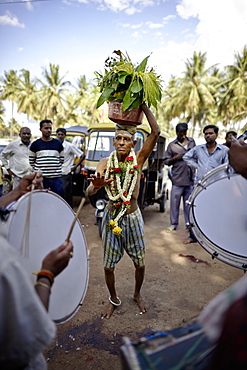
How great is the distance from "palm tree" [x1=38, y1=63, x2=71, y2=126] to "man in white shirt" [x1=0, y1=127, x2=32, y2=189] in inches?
1296

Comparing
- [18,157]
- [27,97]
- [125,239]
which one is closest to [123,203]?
[125,239]

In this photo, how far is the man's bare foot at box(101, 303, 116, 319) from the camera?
291cm

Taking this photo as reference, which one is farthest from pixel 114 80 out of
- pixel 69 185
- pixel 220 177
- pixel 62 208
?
pixel 69 185

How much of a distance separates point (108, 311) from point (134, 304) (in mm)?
375

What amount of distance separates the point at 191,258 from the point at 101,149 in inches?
128

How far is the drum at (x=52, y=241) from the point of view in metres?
1.22

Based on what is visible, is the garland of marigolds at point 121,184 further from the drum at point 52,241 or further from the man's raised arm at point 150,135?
the drum at point 52,241

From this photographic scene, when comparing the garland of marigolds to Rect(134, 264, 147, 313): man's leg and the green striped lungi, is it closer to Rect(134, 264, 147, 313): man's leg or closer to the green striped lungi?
the green striped lungi

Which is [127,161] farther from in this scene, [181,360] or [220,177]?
[181,360]

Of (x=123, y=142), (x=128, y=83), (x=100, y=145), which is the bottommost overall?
(x=100, y=145)

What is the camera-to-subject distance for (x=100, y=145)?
6.28 meters

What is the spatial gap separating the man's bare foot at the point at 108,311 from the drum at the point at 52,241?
1.52 metres

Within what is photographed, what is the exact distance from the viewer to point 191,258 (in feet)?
15.1

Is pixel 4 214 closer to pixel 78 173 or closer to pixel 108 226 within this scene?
pixel 108 226
